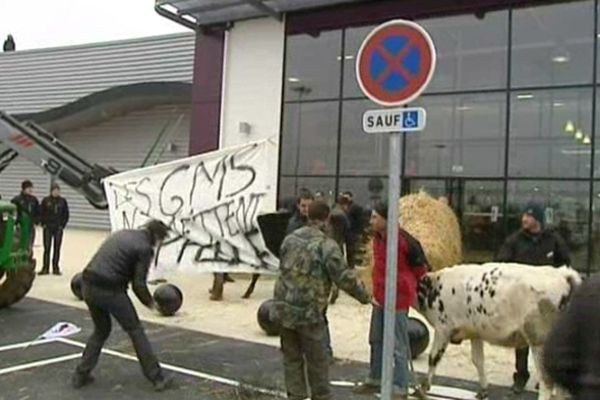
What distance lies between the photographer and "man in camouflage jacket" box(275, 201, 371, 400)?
5.88 metres

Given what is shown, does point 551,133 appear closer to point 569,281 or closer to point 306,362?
point 569,281

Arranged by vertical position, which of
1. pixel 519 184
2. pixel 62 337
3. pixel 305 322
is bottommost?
pixel 62 337

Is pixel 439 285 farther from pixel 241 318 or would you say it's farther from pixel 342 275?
pixel 241 318

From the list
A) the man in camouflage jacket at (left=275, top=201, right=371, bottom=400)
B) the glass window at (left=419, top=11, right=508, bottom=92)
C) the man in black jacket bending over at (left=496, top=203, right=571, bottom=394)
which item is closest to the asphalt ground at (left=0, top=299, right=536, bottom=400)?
the man in camouflage jacket at (left=275, top=201, right=371, bottom=400)

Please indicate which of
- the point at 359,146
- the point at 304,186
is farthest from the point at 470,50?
the point at 304,186

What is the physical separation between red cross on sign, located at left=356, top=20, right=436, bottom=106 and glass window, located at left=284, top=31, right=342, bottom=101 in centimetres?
1127

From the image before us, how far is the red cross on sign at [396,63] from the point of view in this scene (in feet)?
15.3

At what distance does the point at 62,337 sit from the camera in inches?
357

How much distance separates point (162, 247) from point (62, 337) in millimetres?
3600

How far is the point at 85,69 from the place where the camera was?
2820 centimetres

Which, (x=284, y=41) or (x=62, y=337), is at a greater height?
(x=284, y=41)

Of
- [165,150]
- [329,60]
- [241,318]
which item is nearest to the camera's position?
[241,318]

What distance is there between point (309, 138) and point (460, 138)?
3.32m

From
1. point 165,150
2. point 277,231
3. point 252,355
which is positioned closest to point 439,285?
point 252,355
